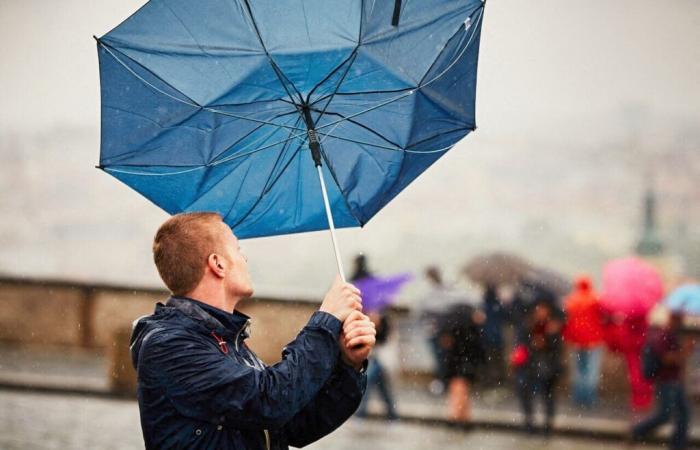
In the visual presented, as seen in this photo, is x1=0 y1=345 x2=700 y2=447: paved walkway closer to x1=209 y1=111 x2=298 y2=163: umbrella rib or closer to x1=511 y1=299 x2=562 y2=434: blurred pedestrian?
x1=511 y1=299 x2=562 y2=434: blurred pedestrian

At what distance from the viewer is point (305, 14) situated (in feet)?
8.00

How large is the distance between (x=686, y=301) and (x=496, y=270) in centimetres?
242

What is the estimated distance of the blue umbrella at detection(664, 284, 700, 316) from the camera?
7301mm

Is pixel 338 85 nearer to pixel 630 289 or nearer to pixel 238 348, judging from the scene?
pixel 238 348

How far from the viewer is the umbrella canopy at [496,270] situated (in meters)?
9.33

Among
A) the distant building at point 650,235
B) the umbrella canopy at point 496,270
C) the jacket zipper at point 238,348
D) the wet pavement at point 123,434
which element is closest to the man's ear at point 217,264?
the jacket zipper at point 238,348

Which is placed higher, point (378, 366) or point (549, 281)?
point (549, 281)

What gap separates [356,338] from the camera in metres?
2.07

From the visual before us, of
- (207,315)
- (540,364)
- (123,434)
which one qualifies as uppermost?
(207,315)

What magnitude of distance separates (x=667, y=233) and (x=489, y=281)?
8.67ft

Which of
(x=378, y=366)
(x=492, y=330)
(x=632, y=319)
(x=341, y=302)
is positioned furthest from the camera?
(x=492, y=330)

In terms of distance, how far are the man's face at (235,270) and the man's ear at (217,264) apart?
13mm

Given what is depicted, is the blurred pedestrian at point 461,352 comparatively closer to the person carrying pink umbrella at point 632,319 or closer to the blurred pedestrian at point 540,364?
the blurred pedestrian at point 540,364

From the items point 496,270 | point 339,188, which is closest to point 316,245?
point 496,270
